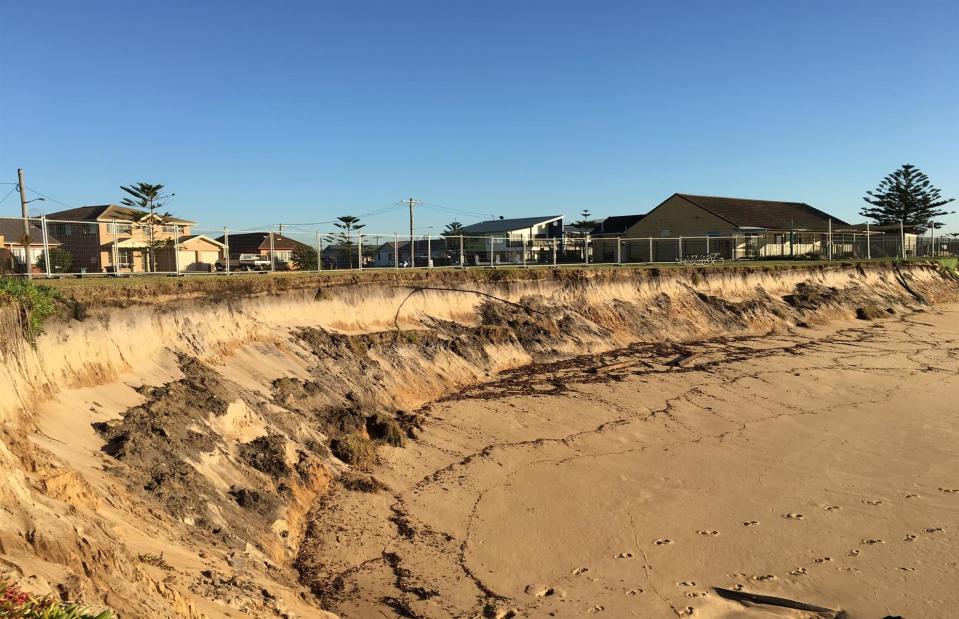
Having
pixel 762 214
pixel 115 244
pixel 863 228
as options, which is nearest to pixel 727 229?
pixel 762 214

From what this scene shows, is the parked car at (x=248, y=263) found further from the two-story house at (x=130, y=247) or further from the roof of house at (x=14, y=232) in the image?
the roof of house at (x=14, y=232)

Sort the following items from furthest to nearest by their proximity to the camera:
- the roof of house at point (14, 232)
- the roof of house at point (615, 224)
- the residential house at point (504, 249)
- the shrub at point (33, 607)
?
1. the roof of house at point (615, 224)
2. the residential house at point (504, 249)
3. the roof of house at point (14, 232)
4. the shrub at point (33, 607)

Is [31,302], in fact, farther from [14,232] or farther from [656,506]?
[656,506]

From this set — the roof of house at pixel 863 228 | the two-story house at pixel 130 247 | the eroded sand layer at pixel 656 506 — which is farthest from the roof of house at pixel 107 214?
the roof of house at pixel 863 228

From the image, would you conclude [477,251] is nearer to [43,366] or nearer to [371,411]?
[371,411]

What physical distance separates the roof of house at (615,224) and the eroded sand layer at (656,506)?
1623 inches

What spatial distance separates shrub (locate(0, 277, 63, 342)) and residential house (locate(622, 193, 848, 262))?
3396 cm

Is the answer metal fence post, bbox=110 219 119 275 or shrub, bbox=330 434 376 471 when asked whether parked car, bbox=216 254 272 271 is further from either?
shrub, bbox=330 434 376 471

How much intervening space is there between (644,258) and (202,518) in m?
39.4

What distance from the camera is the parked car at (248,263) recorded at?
20938 mm

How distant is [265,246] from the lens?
74.4 ft

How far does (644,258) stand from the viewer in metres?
43.4

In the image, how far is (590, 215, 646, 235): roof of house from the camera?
185 feet

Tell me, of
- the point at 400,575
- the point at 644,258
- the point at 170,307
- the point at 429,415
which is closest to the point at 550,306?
the point at 429,415
